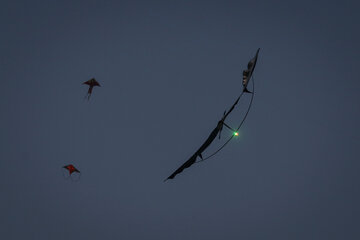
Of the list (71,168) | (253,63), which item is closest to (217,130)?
(253,63)

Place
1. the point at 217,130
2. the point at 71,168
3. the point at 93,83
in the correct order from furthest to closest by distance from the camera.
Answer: the point at 71,168, the point at 93,83, the point at 217,130

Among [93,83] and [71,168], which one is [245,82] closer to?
[93,83]

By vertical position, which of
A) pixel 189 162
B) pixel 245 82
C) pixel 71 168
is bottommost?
pixel 189 162

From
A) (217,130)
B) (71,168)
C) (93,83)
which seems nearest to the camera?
(217,130)

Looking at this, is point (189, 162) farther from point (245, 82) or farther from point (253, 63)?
point (253, 63)

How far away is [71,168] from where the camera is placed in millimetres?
25906

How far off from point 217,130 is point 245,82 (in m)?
1.48

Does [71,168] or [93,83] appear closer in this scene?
[93,83]

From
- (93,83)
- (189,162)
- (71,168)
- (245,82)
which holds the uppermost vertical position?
(93,83)

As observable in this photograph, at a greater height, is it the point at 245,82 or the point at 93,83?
the point at 93,83

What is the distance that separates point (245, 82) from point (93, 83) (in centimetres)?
1795

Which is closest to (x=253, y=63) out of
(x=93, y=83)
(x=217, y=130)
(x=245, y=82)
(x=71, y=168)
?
(x=245, y=82)

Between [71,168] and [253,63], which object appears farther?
[71,168]

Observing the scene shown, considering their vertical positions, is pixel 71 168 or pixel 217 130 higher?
pixel 71 168
